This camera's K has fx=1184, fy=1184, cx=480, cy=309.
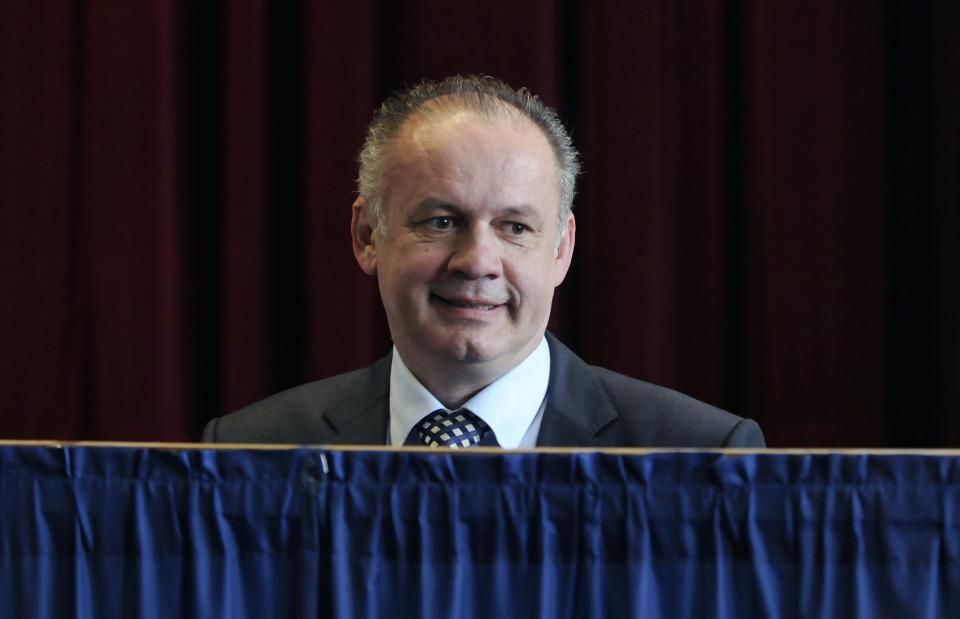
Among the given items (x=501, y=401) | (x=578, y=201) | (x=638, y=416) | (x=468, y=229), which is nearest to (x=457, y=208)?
(x=468, y=229)

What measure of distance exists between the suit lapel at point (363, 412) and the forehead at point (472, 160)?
0.28 meters

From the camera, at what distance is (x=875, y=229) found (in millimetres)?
2025

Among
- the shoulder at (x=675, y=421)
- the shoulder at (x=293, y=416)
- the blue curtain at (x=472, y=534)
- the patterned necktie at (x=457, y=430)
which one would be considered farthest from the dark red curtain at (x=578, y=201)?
the blue curtain at (x=472, y=534)

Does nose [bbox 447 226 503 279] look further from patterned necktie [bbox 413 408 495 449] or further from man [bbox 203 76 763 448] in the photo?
patterned necktie [bbox 413 408 495 449]

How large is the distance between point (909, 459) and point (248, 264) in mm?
1402

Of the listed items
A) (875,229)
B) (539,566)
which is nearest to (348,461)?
(539,566)

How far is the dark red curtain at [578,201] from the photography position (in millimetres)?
2033

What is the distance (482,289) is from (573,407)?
20 centimetres

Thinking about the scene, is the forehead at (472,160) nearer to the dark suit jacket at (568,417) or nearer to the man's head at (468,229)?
the man's head at (468,229)

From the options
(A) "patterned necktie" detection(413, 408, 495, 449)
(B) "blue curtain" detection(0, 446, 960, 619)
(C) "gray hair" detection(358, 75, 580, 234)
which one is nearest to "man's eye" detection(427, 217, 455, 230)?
(C) "gray hair" detection(358, 75, 580, 234)

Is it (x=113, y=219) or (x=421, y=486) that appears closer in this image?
(x=421, y=486)

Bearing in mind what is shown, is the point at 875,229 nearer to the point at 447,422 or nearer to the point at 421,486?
the point at 447,422

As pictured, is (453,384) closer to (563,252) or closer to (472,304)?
(472,304)

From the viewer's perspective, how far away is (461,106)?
1459mm
